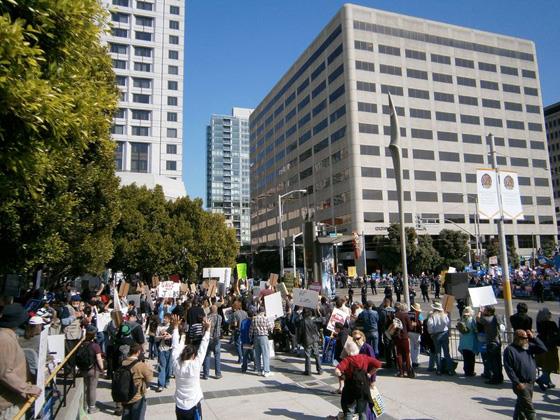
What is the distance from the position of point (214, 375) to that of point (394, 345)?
477cm

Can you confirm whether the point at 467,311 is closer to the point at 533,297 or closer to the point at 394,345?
the point at 394,345

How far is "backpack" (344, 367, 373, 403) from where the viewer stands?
638cm

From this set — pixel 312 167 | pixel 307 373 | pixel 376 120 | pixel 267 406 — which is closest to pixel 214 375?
pixel 307 373

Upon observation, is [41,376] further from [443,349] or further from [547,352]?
[547,352]

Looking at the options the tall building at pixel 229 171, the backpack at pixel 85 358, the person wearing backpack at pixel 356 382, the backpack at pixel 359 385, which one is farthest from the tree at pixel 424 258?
the tall building at pixel 229 171

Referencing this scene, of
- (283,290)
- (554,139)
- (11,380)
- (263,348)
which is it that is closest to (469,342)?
(263,348)

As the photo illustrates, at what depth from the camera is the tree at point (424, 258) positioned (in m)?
50.8

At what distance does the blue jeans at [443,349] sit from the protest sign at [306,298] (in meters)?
3.20

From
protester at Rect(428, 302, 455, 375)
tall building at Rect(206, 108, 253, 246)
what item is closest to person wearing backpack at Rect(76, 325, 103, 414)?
protester at Rect(428, 302, 455, 375)

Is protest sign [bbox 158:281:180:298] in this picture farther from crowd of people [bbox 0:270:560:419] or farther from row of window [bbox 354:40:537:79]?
row of window [bbox 354:40:537:79]

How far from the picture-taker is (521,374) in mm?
6434

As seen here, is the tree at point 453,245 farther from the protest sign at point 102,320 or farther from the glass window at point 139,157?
the protest sign at point 102,320

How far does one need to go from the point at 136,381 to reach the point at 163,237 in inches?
1169

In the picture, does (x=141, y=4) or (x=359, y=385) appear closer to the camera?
(x=359, y=385)
